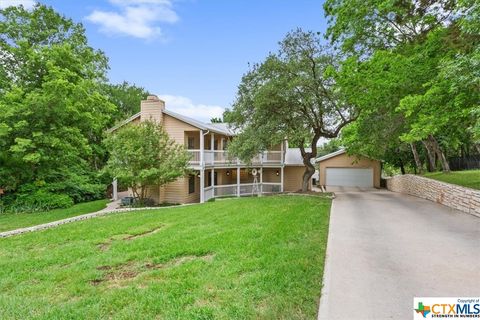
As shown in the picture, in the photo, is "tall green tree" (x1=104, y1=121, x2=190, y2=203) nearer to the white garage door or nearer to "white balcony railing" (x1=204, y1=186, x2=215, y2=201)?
"white balcony railing" (x1=204, y1=186, x2=215, y2=201)

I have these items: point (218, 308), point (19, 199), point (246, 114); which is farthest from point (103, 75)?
point (218, 308)

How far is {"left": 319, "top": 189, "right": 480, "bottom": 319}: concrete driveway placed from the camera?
11.9 feet

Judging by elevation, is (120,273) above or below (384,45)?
below

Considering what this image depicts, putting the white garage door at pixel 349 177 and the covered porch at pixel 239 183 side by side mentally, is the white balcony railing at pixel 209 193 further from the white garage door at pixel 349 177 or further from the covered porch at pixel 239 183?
the white garage door at pixel 349 177

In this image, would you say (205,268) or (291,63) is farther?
(291,63)

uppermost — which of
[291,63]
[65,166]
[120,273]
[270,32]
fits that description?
[270,32]

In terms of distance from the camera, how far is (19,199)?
15.3 meters

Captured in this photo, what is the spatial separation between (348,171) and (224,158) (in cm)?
1360

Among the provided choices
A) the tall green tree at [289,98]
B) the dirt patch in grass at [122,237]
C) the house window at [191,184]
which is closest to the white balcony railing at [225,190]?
the house window at [191,184]

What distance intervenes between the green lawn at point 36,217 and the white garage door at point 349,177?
20.6m

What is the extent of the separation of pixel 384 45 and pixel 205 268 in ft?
44.6

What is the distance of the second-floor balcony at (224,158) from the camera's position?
18.5 meters

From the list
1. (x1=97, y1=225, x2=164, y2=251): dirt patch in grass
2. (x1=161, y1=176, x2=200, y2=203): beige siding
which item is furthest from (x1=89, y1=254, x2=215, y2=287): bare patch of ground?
(x1=161, y1=176, x2=200, y2=203): beige siding

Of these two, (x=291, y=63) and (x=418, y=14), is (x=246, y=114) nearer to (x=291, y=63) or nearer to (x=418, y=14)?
(x=291, y=63)
